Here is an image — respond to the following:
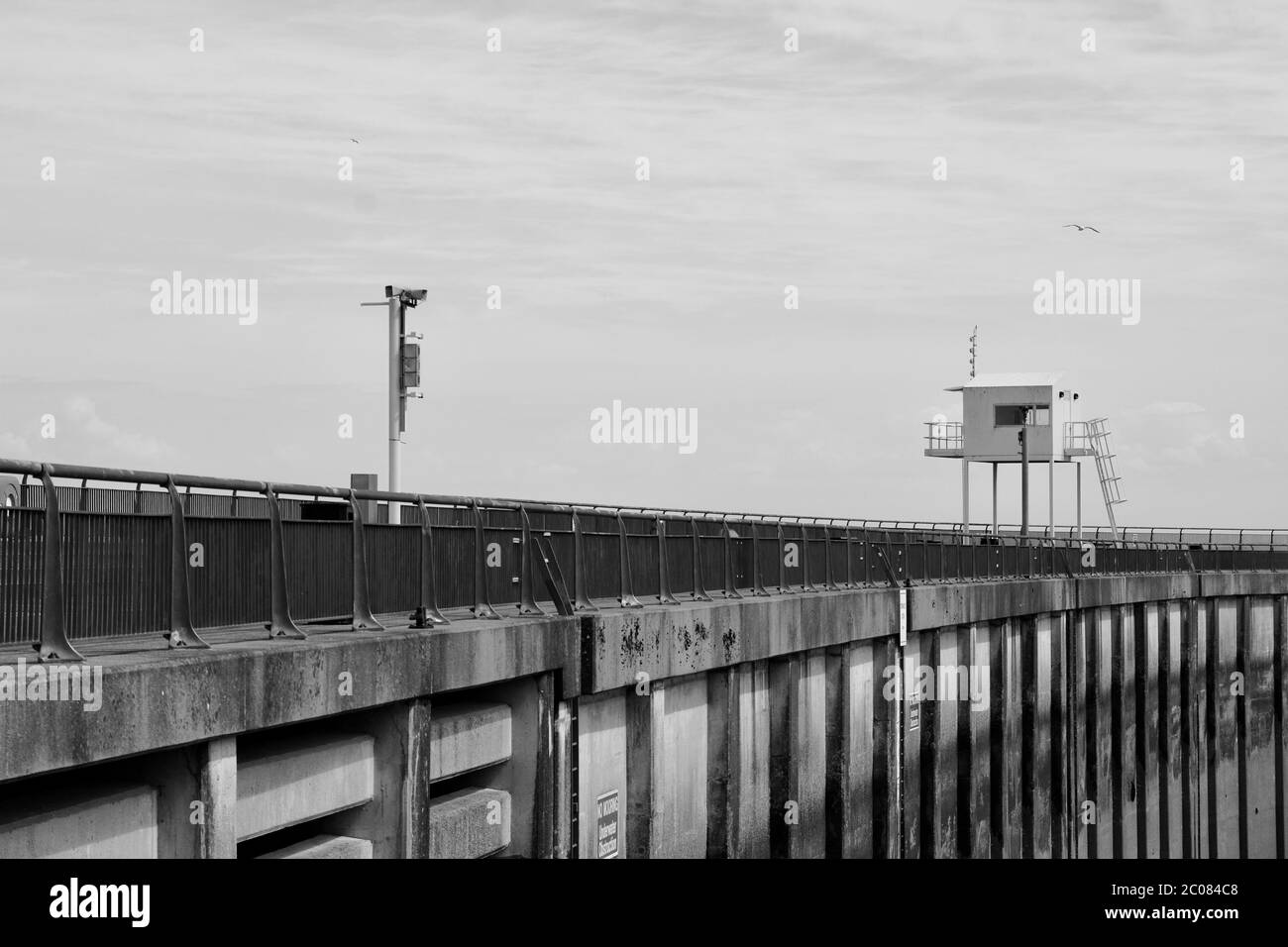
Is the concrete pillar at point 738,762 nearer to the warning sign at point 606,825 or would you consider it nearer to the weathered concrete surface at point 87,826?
the warning sign at point 606,825

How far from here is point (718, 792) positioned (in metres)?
19.7

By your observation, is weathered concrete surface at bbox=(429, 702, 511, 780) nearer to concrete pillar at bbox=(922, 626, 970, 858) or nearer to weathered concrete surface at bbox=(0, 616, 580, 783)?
weathered concrete surface at bbox=(0, 616, 580, 783)

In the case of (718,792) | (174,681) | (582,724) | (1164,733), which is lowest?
(1164,733)

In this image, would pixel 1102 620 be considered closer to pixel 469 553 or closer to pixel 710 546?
pixel 710 546

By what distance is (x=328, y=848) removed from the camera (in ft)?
41.0

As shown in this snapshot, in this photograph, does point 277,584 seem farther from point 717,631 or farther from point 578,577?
point 717,631

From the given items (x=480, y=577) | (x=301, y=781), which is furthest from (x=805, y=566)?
(x=301, y=781)

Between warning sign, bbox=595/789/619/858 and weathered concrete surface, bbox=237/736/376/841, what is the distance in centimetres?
419

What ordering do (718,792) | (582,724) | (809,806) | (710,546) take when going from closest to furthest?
1. (582,724)
2. (718,792)
3. (809,806)
4. (710,546)

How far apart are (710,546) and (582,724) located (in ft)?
27.2

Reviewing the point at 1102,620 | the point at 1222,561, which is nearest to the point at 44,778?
the point at 1102,620

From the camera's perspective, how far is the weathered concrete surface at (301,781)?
37.6 ft

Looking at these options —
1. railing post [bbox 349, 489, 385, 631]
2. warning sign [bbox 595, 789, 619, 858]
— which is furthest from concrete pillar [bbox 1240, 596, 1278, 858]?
railing post [bbox 349, 489, 385, 631]

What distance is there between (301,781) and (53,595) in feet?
8.75
